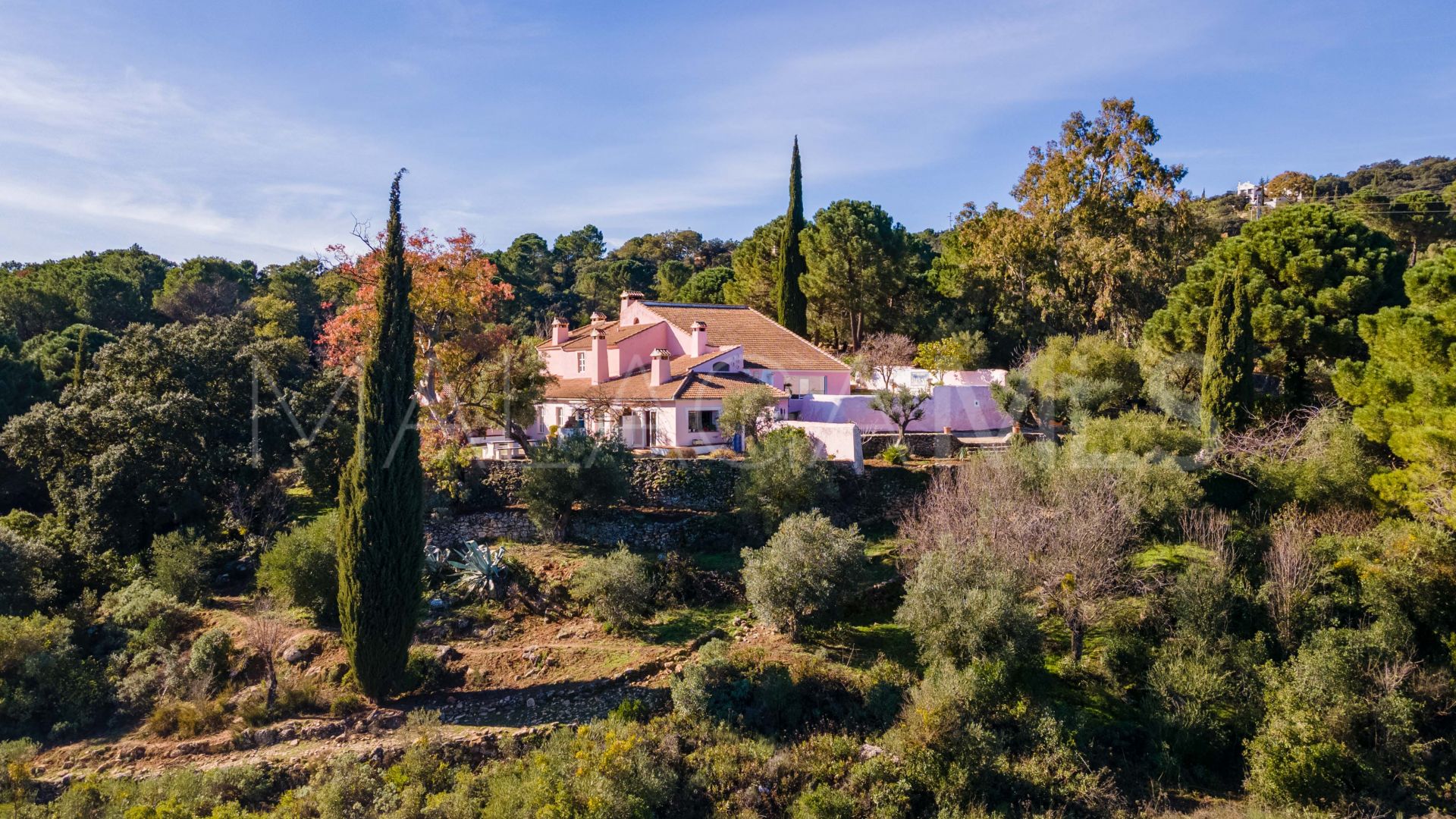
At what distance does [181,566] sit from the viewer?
2019 cm

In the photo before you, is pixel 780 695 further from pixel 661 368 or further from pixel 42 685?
pixel 661 368

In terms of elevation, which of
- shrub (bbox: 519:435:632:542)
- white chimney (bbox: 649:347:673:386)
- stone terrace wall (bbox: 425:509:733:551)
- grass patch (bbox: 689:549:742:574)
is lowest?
grass patch (bbox: 689:549:742:574)

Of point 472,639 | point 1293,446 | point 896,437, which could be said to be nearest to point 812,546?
point 472,639

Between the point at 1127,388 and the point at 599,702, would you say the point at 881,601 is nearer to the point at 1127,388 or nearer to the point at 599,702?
the point at 599,702

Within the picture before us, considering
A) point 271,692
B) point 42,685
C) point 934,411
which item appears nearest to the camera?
point 271,692

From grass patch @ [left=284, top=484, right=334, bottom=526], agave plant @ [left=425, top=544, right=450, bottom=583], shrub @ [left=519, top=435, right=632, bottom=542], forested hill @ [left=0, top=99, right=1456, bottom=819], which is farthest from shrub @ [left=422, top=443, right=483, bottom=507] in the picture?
grass patch @ [left=284, top=484, right=334, bottom=526]

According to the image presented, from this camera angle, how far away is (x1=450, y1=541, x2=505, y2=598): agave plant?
20.0 m

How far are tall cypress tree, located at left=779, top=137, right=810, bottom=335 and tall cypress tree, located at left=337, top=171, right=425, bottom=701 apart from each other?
1072 inches

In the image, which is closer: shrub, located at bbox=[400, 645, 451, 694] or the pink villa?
shrub, located at bbox=[400, 645, 451, 694]

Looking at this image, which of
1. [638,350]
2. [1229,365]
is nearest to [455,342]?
[638,350]

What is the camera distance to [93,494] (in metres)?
21.5

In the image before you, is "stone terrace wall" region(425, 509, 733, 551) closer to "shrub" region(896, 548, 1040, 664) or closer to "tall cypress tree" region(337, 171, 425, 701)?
"tall cypress tree" region(337, 171, 425, 701)

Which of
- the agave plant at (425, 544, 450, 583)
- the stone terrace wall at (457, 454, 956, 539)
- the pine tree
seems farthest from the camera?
the pine tree

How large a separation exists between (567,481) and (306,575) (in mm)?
6714
